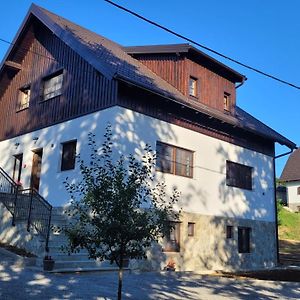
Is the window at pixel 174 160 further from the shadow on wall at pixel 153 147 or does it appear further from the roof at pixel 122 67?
the roof at pixel 122 67

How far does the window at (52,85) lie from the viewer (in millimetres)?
17578

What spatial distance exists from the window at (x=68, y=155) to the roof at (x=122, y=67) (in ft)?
10.5

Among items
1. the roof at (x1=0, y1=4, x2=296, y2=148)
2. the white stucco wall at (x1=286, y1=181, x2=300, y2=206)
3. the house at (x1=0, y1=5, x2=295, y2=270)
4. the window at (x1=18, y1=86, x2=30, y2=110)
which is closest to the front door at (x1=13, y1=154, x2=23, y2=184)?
the house at (x1=0, y1=5, x2=295, y2=270)

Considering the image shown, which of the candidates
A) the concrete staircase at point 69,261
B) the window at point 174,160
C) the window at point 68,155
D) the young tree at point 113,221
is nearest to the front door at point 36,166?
the window at point 68,155

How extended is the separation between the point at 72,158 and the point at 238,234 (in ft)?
26.7

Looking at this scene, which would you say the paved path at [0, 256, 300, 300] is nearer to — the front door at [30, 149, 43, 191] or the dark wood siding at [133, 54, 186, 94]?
the front door at [30, 149, 43, 191]

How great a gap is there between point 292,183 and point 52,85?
4091 cm

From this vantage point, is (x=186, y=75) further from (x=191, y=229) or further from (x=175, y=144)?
(x=191, y=229)

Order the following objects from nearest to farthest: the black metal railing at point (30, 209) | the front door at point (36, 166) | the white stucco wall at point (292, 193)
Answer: the black metal railing at point (30, 209), the front door at point (36, 166), the white stucco wall at point (292, 193)

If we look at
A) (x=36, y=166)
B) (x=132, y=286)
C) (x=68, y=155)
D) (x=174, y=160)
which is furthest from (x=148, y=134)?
(x=132, y=286)

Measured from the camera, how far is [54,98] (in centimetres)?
1739

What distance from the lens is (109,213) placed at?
22.4 feet

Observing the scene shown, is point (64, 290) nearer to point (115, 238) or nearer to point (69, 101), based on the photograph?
point (115, 238)

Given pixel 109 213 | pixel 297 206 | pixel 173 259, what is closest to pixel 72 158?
pixel 173 259
